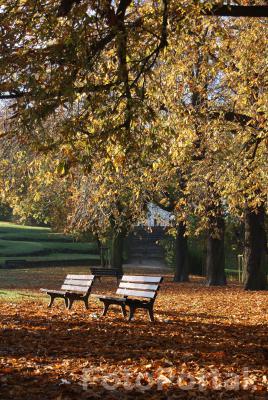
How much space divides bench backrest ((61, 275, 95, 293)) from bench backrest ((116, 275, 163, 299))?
1.25 meters

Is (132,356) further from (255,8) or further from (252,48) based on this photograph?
(252,48)

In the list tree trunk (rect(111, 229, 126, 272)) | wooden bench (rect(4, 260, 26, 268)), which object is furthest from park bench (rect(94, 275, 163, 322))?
wooden bench (rect(4, 260, 26, 268))

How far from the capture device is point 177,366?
26.4ft

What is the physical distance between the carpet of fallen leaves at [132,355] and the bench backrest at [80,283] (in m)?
0.57

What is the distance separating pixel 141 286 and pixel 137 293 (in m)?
0.18

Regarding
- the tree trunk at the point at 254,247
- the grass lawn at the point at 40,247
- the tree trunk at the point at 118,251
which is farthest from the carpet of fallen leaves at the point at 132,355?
the grass lawn at the point at 40,247

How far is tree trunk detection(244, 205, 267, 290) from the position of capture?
23266 millimetres

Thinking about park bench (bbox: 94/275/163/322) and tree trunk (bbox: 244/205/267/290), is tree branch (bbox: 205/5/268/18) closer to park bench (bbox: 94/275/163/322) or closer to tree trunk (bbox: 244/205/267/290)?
park bench (bbox: 94/275/163/322)

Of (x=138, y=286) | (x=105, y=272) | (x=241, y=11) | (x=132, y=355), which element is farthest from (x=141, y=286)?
(x=105, y=272)

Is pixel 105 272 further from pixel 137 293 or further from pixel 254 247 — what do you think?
pixel 137 293

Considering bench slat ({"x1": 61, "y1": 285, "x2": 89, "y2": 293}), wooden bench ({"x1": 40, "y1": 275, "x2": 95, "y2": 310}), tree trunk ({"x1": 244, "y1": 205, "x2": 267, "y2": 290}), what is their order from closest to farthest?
1. wooden bench ({"x1": 40, "y1": 275, "x2": 95, "y2": 310})
2. bench slat ({"x1": 61, "y1": 285, "x2": 89, "y2": 293})
3. tree trunk ({"x1": 244, "y1": 205, "x2": 267, "y2": 290})

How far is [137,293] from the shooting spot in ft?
42.0

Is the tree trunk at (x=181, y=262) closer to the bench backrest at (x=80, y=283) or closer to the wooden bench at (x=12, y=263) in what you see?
the wooden bench at (x=12, y=263)

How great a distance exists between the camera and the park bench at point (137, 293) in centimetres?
1233
